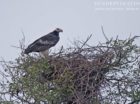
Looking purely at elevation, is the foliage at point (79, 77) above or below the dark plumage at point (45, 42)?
below

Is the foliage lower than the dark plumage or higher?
lower

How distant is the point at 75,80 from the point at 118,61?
0.90 metres

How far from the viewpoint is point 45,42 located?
1333cm

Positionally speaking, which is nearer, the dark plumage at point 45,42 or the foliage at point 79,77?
the foliage at point 79,77

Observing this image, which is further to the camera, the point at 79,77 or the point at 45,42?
the point at 45,42

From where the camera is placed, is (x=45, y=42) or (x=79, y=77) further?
(x=45, y=42)

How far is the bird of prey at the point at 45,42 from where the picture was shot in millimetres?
12645

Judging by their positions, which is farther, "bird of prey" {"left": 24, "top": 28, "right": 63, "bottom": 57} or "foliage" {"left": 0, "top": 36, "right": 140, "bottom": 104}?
"bird of prey" {"left": 24, "top": 28, "right": 63, "bottom": 57}

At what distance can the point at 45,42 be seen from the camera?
525 inches

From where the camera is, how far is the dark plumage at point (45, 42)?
12.7 m

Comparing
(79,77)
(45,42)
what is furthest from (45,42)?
(79,77)

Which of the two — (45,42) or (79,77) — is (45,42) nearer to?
(45,42)

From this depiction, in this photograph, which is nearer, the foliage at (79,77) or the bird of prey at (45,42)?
the foliage at (79,77)

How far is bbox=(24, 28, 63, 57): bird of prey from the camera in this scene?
12645mm
